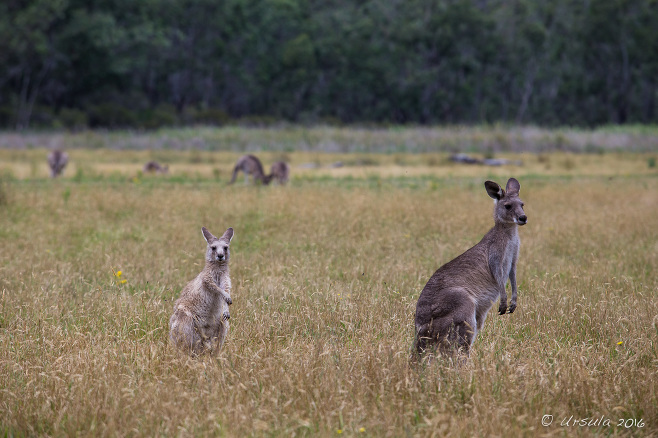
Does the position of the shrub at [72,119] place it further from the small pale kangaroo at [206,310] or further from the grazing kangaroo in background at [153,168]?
the small pale kangaroo at [206,310]

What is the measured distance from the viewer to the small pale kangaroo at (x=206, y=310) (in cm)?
604

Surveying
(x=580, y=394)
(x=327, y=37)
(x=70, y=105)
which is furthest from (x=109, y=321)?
(x=327, y=37)

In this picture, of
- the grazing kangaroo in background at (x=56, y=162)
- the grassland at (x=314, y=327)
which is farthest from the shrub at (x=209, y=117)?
the grassland at (x=314, y=327)

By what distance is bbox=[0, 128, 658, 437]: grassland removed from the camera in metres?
4.77

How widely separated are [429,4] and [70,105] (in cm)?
4048

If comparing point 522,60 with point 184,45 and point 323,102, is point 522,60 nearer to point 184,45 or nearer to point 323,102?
point 323,102

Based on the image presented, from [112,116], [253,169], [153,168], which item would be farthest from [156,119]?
[253,169]

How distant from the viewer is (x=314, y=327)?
6.97m

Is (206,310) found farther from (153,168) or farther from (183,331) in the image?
(153,168)

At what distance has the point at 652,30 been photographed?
7175cm

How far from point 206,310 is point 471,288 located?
2366 mm

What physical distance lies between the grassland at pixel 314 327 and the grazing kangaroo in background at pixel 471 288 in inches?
9.8

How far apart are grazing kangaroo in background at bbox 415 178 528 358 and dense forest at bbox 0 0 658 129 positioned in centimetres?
6122

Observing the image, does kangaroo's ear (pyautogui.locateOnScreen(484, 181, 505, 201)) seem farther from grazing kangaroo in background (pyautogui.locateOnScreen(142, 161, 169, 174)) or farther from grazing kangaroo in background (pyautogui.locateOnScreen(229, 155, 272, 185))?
grazing kangaroo in background (pyautogui.locateOnScreen(142, 161, 169, 174))
